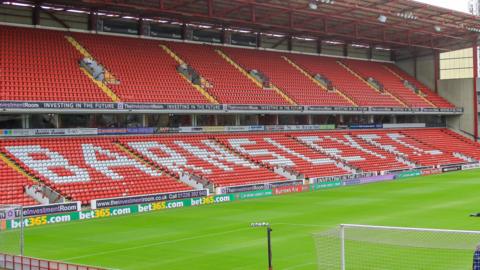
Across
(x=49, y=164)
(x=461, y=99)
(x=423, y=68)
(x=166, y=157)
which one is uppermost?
(x=423, y=68)

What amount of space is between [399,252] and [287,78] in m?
37.1

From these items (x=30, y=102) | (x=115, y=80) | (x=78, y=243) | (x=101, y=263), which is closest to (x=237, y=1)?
(x=115, y=80)

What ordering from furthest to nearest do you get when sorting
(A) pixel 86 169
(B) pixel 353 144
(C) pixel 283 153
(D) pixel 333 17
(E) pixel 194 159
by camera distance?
1. (B) pixel 353 144
2. (D) pixel 333 17
3. (C) pixel 283 153
4. (E) pixel 194 159
5. (A) pixel 86 169

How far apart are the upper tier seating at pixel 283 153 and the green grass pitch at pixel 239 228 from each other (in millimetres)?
5796

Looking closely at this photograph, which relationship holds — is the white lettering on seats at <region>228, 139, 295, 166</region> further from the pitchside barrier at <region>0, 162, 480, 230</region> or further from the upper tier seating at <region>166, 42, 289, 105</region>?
the pitchside barrier at <region>0, 162, 480, 230</region>

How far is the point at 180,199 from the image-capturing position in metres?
33.0

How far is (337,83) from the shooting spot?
A: 56.8 meters

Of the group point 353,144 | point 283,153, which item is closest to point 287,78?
point 353,144

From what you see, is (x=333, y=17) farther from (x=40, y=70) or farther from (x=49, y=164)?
(x=49, y=164)

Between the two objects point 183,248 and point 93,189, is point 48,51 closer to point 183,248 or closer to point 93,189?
point 93,189

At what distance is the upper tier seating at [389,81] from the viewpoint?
60.7 m

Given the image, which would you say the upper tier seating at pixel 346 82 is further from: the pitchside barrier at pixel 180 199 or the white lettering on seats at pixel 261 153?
the white lettering on seats at pixel 261 153

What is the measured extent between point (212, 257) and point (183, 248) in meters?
2.04

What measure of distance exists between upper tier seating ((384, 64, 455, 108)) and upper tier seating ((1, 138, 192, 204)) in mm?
37593
